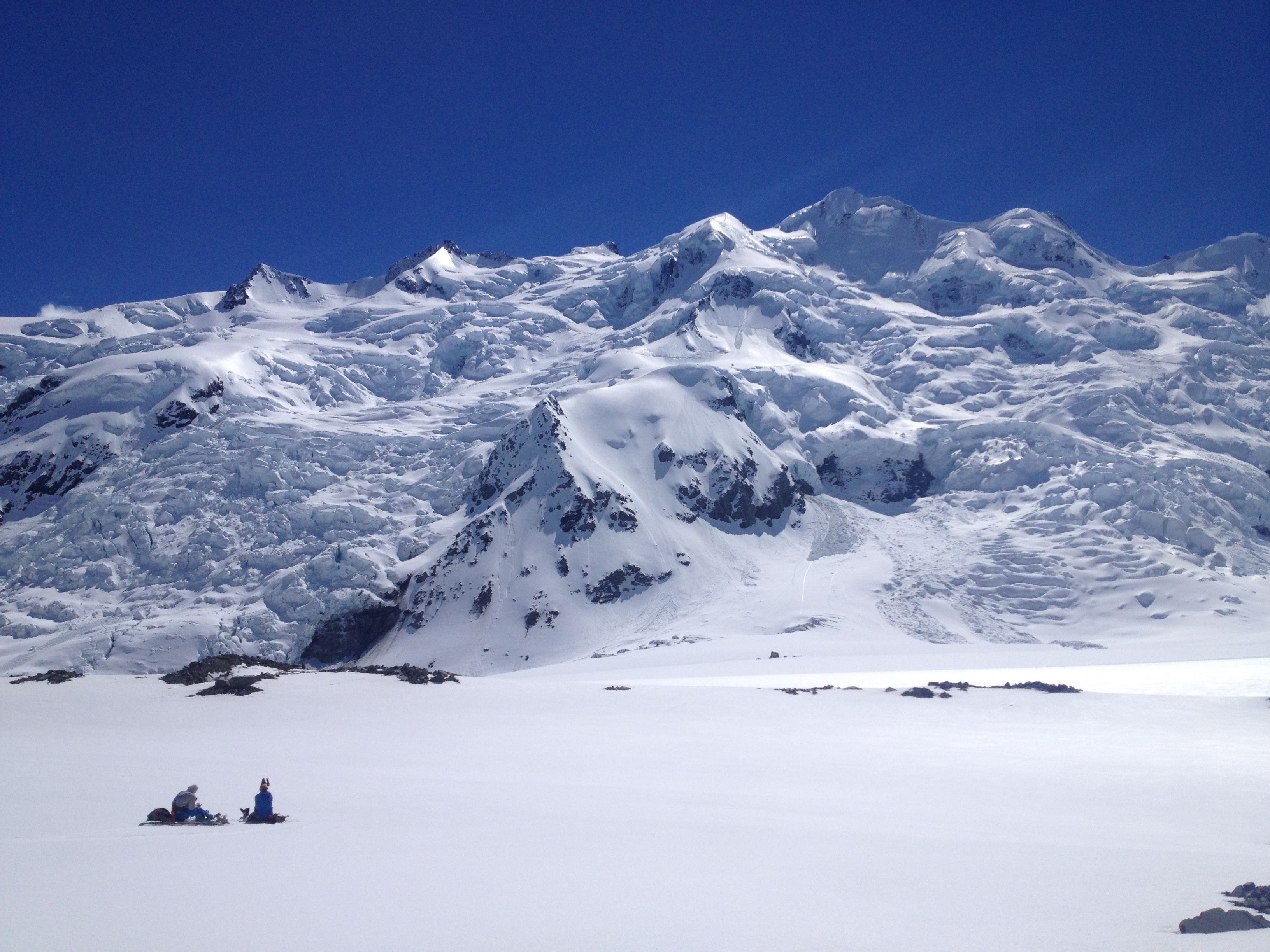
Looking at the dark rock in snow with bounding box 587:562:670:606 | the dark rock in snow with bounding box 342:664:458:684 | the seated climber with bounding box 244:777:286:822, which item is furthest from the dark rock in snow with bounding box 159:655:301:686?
the dark rock in snow with bounding box 587:562:670:606

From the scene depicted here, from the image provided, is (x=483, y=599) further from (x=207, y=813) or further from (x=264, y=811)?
(x=264, y=811)

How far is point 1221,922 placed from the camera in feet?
28.4

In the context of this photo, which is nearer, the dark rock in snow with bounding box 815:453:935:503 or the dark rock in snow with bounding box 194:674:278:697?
the dark rock in snow with bounding box 194:674:278:697

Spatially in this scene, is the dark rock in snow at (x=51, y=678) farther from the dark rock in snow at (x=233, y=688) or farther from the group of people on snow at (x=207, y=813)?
the group of people on snow at (x=207, y=813)

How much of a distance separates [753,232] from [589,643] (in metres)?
115

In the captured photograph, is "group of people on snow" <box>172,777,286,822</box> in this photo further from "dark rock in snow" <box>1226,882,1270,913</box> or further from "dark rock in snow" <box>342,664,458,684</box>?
"dark rock in snow" <box>342,664,458,684</box>

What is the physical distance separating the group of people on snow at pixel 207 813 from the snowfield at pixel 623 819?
0.55 m

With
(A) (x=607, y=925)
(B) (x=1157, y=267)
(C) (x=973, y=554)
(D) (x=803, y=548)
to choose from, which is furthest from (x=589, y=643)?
(B) (x=1157, y=267)

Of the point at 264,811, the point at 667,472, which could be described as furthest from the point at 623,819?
the point at 667,472

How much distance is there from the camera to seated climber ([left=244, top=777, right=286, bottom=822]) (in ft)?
40.1

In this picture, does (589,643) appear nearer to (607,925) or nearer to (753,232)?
(607,925)

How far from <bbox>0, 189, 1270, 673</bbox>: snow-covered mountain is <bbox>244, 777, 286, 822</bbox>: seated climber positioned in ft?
189

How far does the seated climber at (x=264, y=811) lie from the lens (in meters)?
12.2

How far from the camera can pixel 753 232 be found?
166 meters
